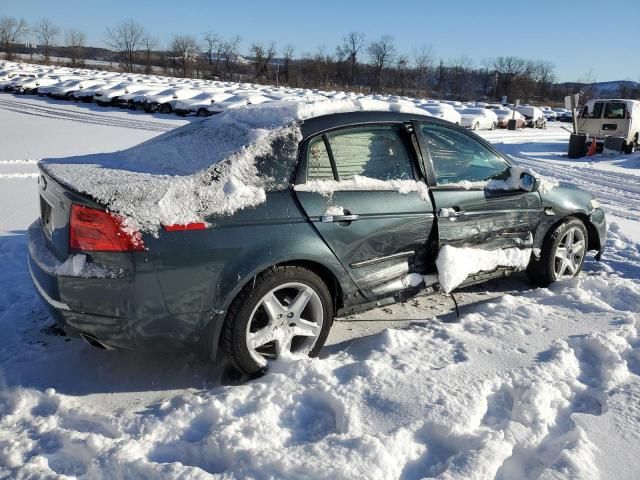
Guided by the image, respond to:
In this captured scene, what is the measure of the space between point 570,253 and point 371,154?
239cm

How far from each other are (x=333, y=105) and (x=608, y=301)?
9.05 feet

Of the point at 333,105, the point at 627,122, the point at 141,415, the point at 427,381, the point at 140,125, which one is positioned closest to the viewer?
the point at 141,415

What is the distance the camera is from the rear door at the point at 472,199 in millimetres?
3775

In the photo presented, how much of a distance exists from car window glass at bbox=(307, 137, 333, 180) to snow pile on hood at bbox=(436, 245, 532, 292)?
3.44 feet

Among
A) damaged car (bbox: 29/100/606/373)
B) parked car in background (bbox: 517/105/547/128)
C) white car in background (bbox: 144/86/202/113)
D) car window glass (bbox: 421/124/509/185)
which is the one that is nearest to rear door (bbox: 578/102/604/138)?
parked car in background (bbox: 517/105/547/128)

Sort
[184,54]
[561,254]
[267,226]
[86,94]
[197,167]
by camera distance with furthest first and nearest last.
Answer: [184,54], [86,94], [561,254], [197,167], [267,226]

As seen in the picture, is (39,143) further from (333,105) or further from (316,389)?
(316,389)

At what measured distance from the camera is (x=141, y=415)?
2.75 meters

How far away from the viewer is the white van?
17453mm

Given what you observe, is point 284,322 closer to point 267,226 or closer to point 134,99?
point 267,226

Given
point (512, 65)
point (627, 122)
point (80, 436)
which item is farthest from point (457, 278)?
point (512, 65)

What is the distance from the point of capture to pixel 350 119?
11.4ft

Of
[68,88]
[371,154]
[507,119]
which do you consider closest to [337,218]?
[371,154]

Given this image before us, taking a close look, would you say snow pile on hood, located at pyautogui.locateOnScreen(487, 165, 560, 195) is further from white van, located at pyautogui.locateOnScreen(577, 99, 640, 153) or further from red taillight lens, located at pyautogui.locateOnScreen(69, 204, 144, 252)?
white van, located at pyautogui.locateOnScreen(577, 99, 640, 153)
